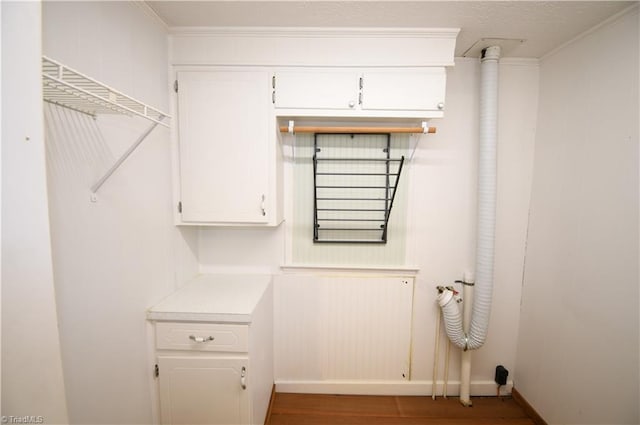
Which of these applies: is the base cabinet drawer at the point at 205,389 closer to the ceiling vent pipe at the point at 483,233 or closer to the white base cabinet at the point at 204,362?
the white base cabinet at the point at 204,362

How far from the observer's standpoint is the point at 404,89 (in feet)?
4.86

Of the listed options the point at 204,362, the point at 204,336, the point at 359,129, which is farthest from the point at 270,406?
the point at 359,129

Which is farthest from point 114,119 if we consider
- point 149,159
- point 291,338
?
point 291,338

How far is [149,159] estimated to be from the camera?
1321 mm

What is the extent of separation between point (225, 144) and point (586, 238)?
2.14 metres

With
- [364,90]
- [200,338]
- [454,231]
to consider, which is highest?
[364,90]

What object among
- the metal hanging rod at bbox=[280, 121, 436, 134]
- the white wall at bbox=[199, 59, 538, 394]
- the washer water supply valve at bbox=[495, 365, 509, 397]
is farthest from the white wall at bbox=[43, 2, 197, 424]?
the washer water supply valve at bbox=[495, 365, 509, 397]

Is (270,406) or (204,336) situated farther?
(270,406)

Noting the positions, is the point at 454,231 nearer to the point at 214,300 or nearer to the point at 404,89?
the point at 404,89

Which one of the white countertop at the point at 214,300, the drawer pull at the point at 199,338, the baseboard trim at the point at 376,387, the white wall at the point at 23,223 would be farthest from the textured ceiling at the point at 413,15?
the baseboard trim at the point at 376,387

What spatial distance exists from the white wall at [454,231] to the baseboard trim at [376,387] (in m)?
0.02

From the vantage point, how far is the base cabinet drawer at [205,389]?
4.36 ft

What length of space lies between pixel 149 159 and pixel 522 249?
2489 mm

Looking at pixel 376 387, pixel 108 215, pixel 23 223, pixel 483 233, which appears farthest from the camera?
pixel 376 387
